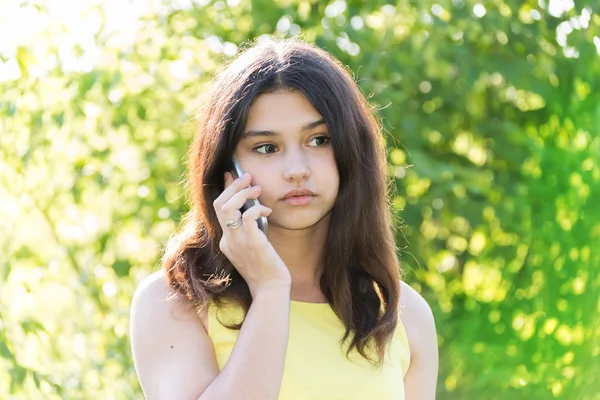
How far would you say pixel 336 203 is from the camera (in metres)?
2.32

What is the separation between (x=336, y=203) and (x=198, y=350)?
1.55ft

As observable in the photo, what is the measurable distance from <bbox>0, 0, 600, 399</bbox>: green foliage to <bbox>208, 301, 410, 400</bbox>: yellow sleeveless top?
3.78ft

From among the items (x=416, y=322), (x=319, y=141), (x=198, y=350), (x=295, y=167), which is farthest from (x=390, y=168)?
(x=198, y=350)

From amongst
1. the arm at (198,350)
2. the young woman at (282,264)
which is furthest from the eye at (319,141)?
the arm at (198,350)

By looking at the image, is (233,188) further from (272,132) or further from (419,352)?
(419,352)

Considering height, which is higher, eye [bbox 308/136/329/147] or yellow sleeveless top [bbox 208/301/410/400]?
eye [bbox 308/136/329/147]

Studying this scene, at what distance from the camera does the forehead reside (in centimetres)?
214

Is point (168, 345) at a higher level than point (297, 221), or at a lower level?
lower

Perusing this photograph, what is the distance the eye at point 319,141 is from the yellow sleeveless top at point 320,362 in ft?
1.16

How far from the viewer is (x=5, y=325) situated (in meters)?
3.27

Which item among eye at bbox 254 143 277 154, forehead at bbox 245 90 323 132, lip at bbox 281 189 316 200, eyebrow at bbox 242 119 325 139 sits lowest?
lip at bbox 281 189 316 200

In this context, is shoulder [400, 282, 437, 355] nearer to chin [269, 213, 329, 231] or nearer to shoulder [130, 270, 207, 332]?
chin [269, 213, 329, 231]

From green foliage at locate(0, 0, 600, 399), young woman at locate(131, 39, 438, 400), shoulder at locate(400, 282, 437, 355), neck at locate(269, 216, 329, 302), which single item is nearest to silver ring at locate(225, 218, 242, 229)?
young woman at locate(131, 39, 438, 400)

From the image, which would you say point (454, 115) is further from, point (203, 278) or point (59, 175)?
point (203, 278)
